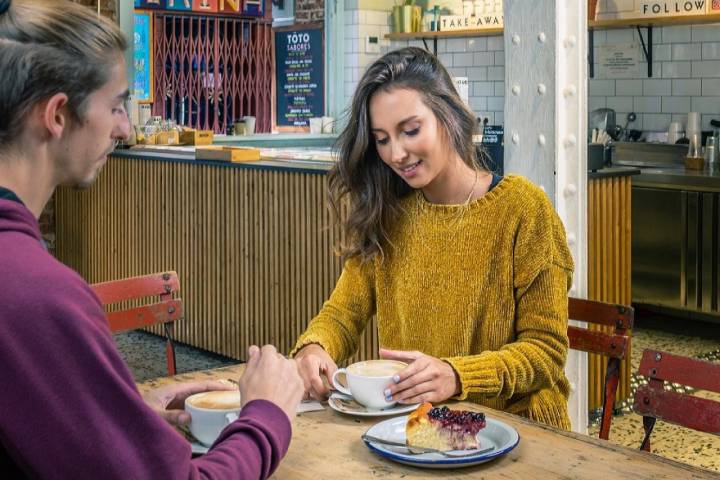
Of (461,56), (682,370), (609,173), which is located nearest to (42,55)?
(682,370)

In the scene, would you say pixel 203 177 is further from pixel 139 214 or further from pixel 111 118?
pixel 111 118

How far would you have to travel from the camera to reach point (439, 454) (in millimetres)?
1830

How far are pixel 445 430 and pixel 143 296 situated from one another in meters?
1.51

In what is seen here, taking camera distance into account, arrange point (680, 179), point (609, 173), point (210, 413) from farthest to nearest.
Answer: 1. point (680, 179)
2. point (609, 173)
3. point (210, 413)

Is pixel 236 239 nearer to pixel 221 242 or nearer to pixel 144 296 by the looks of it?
pixel 221 242

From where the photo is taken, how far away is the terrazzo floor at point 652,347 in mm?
4520

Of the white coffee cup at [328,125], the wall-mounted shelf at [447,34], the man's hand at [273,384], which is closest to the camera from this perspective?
the man's hand at [273,384]

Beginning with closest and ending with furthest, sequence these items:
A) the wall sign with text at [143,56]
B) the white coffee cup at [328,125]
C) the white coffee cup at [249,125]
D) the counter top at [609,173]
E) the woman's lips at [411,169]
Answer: the woman's lips at [411,169] < the counter top at [609,173] < the wall sign with text at [143,56] < the white coffee cup at [249,125] < the white coffee cup at [328,125]

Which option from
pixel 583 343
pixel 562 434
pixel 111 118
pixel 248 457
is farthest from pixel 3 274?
pixel 583 343

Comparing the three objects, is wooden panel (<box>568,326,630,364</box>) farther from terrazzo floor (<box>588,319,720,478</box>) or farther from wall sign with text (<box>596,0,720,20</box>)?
wall sign with text (<box>596,0,720,20</box>)

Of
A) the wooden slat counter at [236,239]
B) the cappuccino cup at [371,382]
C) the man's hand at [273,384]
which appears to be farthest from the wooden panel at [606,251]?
the man's hand at [273,384]

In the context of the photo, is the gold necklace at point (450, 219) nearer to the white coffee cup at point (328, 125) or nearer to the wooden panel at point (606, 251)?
the wooden panel at point (606, 251)

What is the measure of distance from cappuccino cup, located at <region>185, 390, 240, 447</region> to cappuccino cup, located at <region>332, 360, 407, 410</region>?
28 centimetres

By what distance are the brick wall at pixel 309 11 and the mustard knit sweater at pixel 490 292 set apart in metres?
7.17
